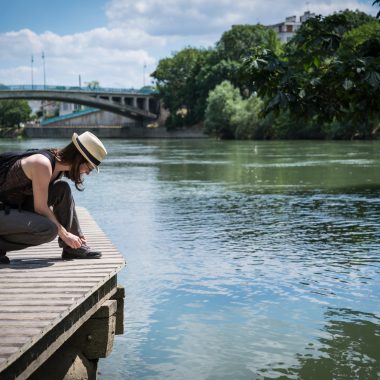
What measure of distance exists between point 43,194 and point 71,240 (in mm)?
516

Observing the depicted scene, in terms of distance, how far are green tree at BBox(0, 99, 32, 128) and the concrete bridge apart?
33.0 meters

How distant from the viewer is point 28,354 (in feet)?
14.3

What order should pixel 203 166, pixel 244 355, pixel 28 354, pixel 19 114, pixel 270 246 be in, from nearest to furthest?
pixel 28 354, pixel 244 355, pixel 270 246, pixel 203 166, pixel 19 114

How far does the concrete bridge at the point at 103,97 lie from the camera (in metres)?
99.2

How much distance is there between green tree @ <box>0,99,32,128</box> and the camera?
150625 mm

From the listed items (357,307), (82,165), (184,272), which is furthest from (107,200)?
(82,165)

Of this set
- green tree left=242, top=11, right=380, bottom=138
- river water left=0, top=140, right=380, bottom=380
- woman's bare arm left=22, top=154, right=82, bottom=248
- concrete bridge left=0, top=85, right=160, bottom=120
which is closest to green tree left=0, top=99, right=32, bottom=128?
concrete bridge left=0, top=85, right=160, bottom=120

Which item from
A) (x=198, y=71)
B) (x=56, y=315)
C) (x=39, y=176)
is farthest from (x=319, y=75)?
(x=198, y=71)

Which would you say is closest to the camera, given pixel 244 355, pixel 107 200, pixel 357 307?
pixel 244 355

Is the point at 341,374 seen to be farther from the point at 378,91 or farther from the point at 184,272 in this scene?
the point at 378,91

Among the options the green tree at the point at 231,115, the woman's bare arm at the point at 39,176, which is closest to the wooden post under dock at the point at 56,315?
the woman's bare arm at the point at 39,176

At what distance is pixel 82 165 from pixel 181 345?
6.29 feet

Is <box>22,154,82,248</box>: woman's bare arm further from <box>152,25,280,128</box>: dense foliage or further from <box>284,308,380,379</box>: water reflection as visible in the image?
<box>152,25,280,128</box>: dense foliage

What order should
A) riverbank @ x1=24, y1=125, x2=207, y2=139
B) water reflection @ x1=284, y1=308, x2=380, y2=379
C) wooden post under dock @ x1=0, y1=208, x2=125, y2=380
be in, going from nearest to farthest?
1. wooden post under dock @ x1=0, y1=208, x2=125, y2=380
2. water reflection @ x1=284, y1=308, x2=380, y2=379
3. riverbank @ x1=24, y1=125, x2=207, y2=139
